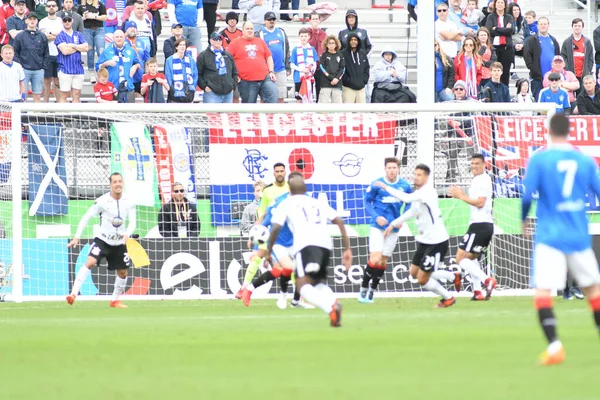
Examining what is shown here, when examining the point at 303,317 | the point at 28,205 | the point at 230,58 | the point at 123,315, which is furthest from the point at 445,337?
the point at 230,58

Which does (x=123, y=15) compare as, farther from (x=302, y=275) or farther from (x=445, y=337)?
(x=445, y=337)

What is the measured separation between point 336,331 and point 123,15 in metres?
14.8

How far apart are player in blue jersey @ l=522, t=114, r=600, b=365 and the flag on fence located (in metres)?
11.8

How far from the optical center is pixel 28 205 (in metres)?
20.8

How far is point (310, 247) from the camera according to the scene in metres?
13.0

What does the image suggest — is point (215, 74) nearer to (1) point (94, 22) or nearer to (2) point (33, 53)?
(1) point (94, 22)

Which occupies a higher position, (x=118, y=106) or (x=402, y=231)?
(x=118, y=106)

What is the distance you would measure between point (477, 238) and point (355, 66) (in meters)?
7.21

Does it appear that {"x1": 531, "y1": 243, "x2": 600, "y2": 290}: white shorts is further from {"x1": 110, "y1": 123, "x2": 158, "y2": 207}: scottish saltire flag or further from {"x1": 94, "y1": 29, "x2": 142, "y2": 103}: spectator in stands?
{"x1": 94, "y1": 29, "x2": 142, "y2": 103}: spectator in stands

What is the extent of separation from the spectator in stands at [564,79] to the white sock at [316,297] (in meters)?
13.7

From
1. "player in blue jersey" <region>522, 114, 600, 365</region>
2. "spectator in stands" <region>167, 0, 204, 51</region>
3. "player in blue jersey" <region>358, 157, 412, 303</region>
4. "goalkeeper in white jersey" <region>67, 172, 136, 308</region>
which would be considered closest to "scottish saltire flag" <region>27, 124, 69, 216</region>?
"goalkeeper in white jersey" <region>67, 172, 136, 308</region>

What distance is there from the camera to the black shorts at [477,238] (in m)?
18.5

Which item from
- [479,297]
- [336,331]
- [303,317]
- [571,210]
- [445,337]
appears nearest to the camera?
[571,210]

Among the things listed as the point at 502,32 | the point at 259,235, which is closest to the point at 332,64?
the point at 502,32
